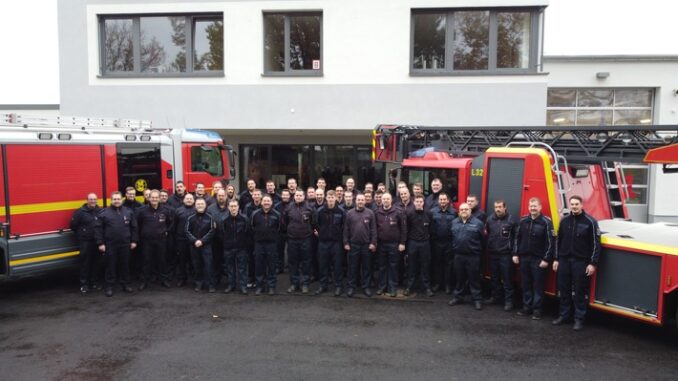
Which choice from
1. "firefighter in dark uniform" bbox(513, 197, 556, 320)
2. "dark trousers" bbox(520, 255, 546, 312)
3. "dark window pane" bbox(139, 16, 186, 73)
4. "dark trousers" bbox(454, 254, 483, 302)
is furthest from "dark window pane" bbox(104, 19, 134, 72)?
"dark trousers" bbox(520, 255, 546, 312)

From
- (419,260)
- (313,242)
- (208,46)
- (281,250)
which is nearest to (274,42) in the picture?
(208,46)

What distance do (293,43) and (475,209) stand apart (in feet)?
25.1

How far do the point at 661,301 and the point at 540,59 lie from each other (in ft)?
26.7

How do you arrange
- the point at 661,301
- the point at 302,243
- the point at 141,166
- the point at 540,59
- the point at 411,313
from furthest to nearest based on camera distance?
the point at 540,59 → the point at 141,166 → the point at 302,243 → the point at 411,313 → the point at 661,301

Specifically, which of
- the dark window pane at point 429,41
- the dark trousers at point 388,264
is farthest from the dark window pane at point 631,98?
the dark trousers at point 388,264

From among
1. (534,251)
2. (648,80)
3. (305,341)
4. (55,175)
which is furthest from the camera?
(648,80)

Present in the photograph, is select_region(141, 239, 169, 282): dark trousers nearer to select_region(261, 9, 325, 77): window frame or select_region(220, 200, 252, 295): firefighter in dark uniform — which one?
select_region(220, 200, 252, 295): firefighter in dark uniform

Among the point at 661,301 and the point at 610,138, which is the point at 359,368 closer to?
the point at 661,301

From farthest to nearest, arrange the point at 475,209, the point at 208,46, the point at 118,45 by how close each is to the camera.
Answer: the point at 118,45 < the point at 208,46 < the point at 475,209

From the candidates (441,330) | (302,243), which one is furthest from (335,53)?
(441,330)

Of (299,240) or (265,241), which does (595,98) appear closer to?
(299,240)

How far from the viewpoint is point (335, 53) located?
1256cm

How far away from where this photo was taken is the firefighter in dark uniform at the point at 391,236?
7648 mm

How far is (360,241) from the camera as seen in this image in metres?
7.70
